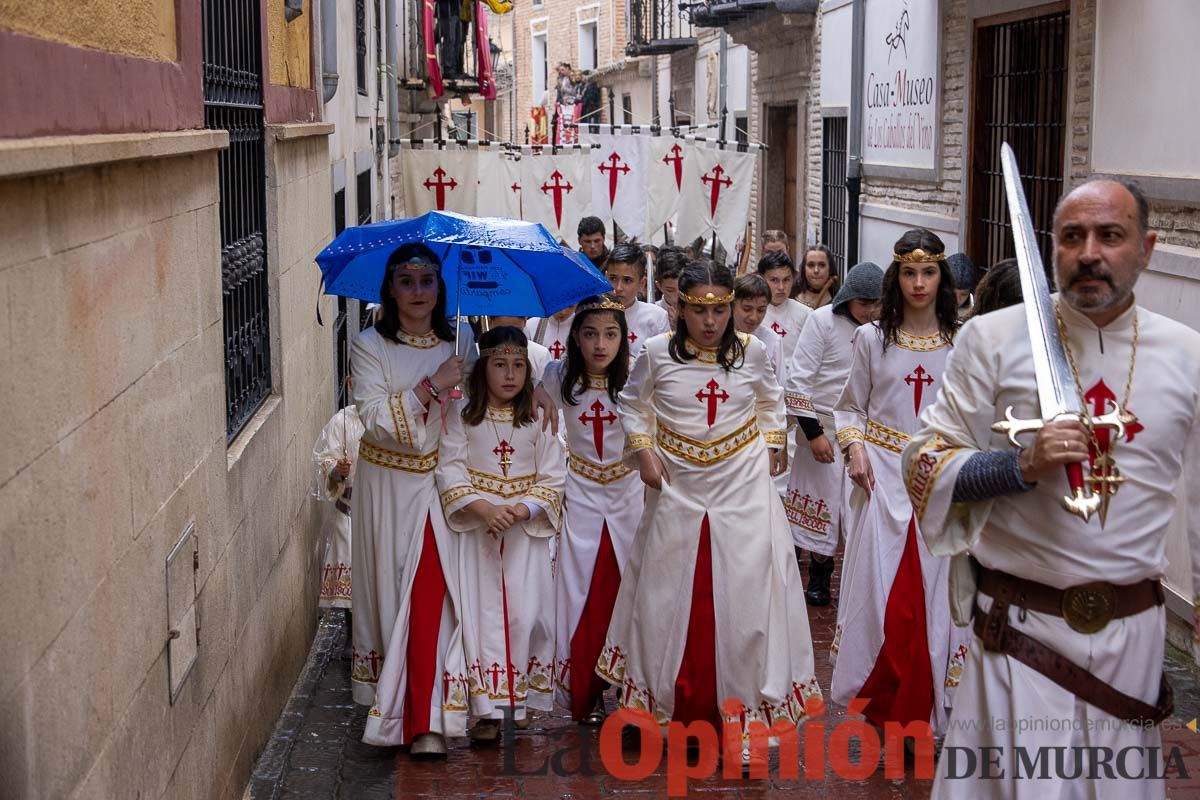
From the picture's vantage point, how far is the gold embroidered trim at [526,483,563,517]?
682 centimetres

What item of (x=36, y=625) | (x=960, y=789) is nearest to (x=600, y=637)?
(x=960, y=789)

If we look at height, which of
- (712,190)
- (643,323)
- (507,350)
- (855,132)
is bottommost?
(643,323)

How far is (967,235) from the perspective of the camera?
42.2 ft

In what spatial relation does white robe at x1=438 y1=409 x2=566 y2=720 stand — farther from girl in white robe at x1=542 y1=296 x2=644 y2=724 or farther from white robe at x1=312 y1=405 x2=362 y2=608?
white robe at x1=312 y1=405 x2=362 y2=608

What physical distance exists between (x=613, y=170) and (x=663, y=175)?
0.52 meters

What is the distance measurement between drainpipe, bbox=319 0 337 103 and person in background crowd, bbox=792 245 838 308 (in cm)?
333

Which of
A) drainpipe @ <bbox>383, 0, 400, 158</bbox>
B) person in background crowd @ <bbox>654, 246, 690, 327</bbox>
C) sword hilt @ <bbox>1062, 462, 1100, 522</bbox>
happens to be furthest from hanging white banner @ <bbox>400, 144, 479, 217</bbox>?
sword hilt @ <bbox>1062, 462, 1100, 522</bbox>

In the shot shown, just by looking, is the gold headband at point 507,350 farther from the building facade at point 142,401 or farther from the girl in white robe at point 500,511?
the building facade at point 142,401

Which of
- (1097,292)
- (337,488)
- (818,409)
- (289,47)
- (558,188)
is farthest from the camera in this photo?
(558,188)

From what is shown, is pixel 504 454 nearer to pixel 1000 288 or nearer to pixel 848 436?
pixel 848 436

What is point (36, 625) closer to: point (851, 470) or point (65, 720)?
point (65, 720)

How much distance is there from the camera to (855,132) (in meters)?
17.2

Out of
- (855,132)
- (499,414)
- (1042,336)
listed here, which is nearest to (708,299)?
(499,414)

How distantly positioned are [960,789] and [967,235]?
9284 mm
